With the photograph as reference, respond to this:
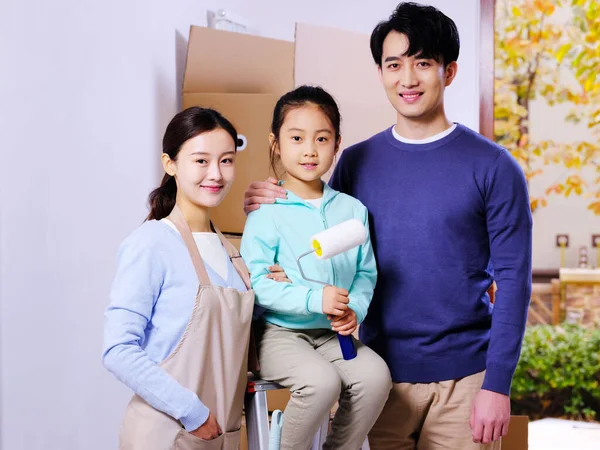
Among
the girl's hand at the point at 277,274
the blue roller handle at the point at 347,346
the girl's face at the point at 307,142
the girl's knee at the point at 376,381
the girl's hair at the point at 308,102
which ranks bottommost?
the girl's knee at the point at 376,381

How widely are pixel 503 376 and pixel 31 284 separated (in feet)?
3.74

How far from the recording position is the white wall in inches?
68.6

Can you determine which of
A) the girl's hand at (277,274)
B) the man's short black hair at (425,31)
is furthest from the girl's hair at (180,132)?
the man's short black hair at (425,31)

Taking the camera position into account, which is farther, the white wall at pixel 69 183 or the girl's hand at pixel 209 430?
the white wall at pixel 69 183

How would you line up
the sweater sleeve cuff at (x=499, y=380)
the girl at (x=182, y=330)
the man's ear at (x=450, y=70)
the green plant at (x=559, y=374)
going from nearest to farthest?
the girl at (x=182, y=330), the sweater sleeve cuff at (x=499, y=380), the man's ear at (x=450, y=70), the green plant at (x=559, y=374)

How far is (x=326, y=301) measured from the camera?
1.40m

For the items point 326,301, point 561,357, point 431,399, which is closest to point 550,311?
point 561,357

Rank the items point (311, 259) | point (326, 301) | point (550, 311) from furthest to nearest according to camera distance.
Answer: point (550, 311)
point (311, 259)
point (326, 301)

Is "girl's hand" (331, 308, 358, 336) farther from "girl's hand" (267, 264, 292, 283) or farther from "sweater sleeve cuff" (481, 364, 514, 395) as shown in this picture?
"sweater sleeve cuff" (481, 364, 514, 395)

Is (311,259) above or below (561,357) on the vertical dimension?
above

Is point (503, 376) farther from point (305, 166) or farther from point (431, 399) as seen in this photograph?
point (305, 166)

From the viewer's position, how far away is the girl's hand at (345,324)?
1.42 meters

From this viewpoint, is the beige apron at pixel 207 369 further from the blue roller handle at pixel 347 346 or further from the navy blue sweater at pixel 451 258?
the navy blue sweater at pixel 451 258

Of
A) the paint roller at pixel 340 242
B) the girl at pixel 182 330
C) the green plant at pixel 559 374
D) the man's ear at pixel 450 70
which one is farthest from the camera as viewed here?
the green plant at pixel 559 374
